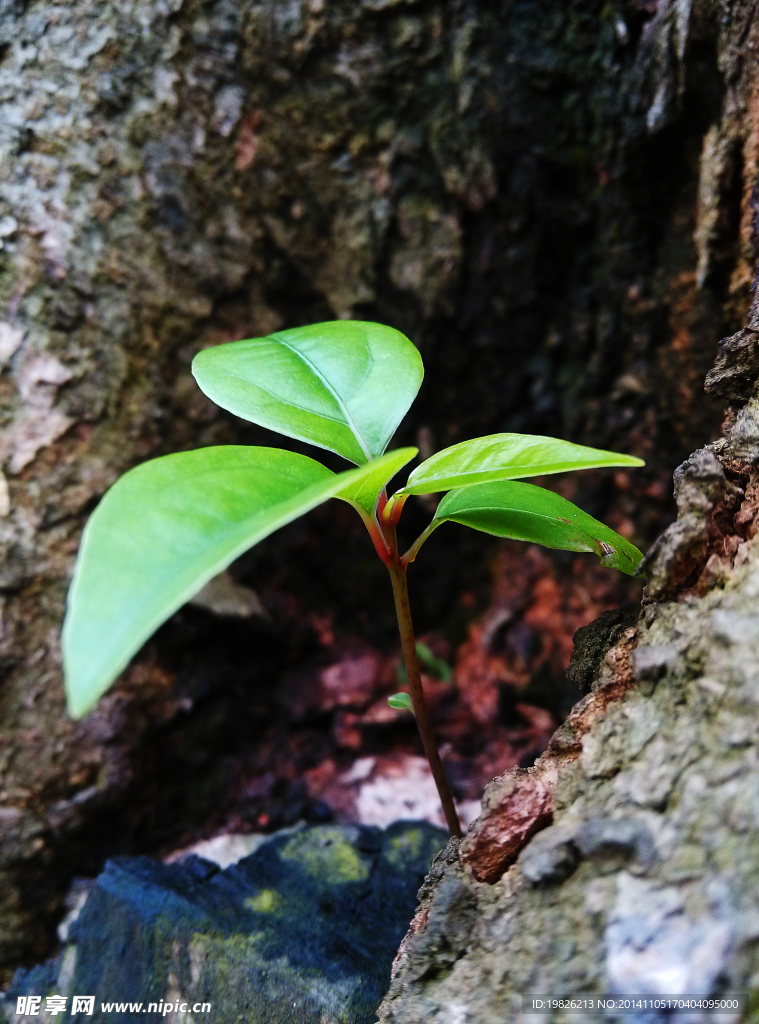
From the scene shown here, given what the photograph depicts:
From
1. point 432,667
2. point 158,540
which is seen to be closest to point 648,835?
point 158,540

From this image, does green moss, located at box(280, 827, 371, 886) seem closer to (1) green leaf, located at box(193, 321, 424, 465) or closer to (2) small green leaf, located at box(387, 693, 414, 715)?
(2) small green leaf, located at box(387, 693, 414, 715)

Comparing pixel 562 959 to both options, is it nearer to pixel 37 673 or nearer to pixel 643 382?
pixel 37 673

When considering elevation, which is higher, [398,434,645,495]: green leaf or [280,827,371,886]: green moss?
[398,434,645,495]: green leaf

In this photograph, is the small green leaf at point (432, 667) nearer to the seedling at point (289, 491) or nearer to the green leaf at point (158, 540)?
the seedling at point (289, 491)

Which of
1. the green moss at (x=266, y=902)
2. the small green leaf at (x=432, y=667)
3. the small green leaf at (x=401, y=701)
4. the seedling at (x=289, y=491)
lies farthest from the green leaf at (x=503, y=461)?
the small green leaf at (x=432, y=667)

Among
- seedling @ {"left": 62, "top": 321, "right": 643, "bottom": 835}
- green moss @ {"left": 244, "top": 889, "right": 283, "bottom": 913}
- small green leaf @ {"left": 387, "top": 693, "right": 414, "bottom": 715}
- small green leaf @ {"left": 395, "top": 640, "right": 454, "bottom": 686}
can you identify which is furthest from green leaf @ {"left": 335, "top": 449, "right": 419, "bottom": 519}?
small green leaf @ {"left": 395, "top": 640, "right": 454, "bottom": 686}

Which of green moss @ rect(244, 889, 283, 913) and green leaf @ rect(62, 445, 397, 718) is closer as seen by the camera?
green leaf @ rect(62, 445, 397, 718)

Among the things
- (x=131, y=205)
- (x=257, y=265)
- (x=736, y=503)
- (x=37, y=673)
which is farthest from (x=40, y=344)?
(x=736, y=503)
